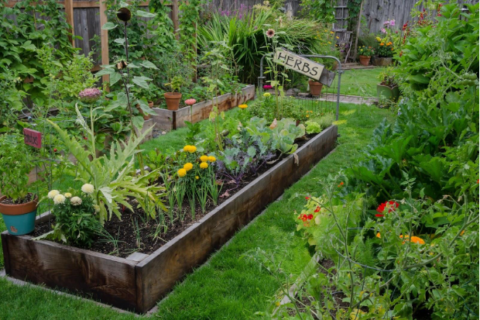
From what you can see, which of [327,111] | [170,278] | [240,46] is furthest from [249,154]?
[240,46]

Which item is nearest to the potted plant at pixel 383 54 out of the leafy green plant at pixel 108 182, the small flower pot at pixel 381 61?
the small flower pot at pixel 381 61

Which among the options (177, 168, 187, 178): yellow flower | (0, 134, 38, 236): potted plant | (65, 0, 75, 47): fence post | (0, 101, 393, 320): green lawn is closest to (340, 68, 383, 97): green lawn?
(65, 0, 75, 47): fence post

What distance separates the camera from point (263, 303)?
281cm

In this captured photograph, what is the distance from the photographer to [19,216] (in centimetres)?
299

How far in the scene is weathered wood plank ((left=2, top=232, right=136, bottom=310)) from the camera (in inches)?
107

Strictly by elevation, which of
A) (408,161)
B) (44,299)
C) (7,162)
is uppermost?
(408,161)

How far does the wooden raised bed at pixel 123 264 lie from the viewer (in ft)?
8.94

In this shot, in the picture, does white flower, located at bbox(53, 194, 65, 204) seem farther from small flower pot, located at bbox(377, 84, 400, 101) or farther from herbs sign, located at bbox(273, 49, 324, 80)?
small flower pot, located at bbox(377, 84, 400, 101)

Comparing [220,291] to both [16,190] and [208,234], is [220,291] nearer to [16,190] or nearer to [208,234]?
[208,234]

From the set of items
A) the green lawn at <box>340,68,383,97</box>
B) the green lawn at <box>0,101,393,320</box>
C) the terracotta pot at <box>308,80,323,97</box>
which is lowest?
the green lawn at <box>0,101,393,320</box>

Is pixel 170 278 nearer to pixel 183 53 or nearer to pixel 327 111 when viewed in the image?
pixel 327 111

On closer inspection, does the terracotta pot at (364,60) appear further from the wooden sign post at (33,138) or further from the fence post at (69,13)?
the wooden sign post at (33,138)

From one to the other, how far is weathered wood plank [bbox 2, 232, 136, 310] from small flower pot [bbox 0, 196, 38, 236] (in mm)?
54

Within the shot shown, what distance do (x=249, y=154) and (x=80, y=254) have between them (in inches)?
69.9
